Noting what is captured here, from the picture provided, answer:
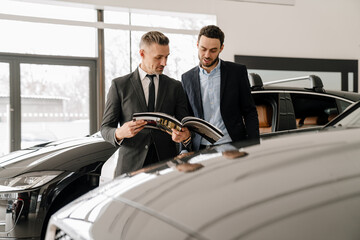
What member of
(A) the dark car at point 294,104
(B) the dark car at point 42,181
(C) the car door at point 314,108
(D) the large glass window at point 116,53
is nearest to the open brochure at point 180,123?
(B) the dark car at point 42,181

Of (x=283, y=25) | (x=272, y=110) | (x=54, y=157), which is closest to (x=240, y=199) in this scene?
(x=54, y=157)

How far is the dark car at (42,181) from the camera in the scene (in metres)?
2.12

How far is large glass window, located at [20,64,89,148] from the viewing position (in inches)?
257

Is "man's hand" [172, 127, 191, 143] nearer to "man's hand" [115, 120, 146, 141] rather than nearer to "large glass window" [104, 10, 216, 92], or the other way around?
"man's hand" [115, 120, 146, 141]

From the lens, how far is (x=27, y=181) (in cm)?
220

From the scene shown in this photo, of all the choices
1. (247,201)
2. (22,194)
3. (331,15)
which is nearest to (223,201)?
(247,201)

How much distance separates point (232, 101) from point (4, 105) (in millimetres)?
5512

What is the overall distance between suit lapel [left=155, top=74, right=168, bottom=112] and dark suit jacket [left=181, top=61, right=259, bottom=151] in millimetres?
213

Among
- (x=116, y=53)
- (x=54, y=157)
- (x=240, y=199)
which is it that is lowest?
(x=54, y=157)

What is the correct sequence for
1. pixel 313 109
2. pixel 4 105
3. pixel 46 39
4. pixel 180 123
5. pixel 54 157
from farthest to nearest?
pixel 46 39 < pixel 4 105 < pixel 313 109 < pixel 54 157 < pixel 180 123

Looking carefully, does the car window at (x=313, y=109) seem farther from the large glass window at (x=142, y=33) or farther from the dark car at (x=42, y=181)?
the large glass window at (x=142, y=33)

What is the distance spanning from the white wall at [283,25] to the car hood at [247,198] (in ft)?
20.9

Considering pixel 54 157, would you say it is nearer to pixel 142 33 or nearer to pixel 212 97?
pixel 212 97

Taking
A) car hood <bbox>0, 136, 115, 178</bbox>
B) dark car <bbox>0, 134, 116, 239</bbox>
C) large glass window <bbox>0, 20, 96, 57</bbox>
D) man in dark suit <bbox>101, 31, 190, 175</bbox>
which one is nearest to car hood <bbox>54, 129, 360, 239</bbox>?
man in dark suit <bbox>101, 31, 190, 175</bbox>
